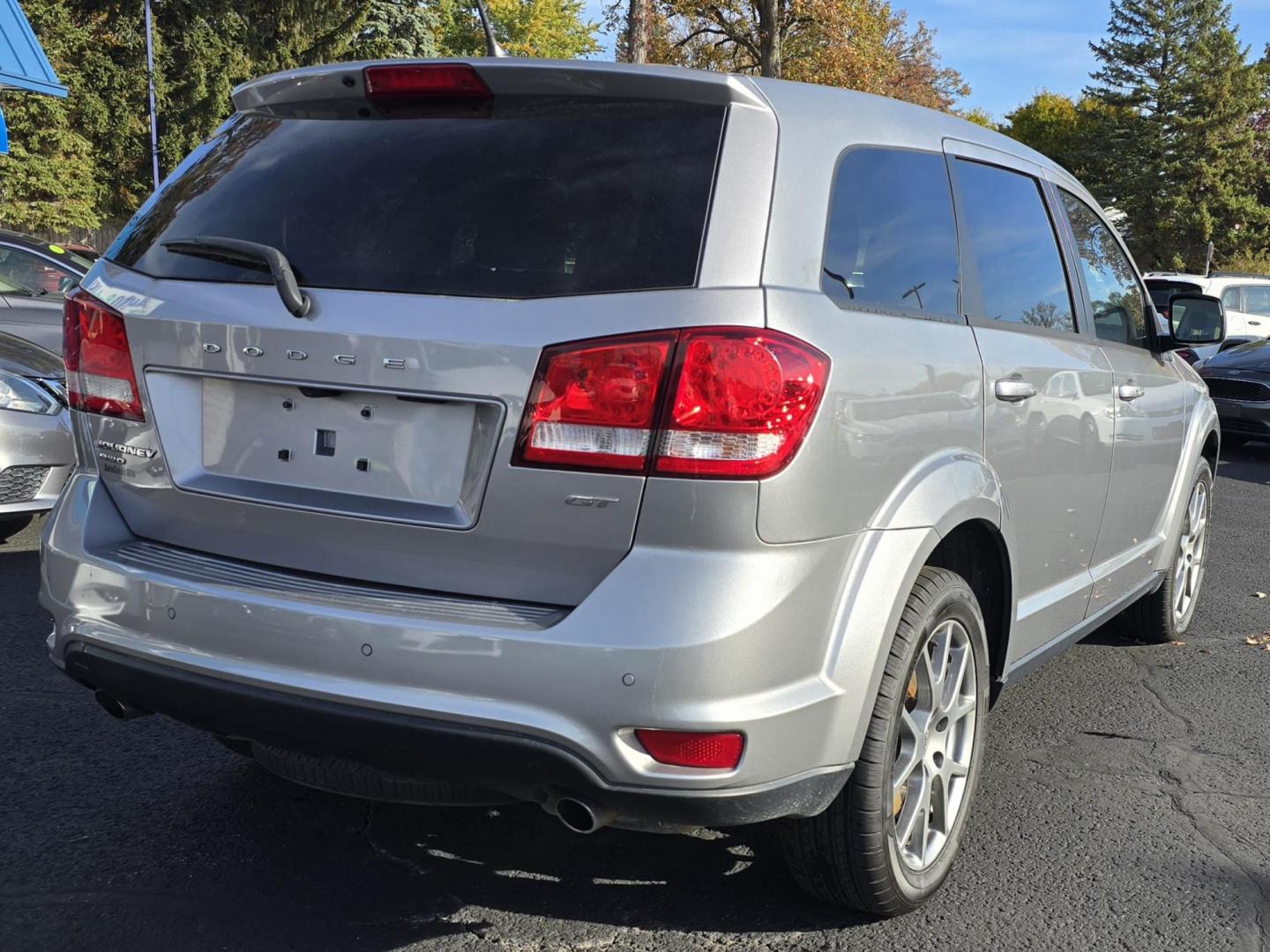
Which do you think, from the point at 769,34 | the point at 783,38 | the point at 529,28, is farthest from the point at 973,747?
the point at 529,28

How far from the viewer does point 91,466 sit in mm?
2762

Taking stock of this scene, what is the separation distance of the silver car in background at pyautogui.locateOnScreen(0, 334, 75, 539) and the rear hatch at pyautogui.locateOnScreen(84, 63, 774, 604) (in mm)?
3567

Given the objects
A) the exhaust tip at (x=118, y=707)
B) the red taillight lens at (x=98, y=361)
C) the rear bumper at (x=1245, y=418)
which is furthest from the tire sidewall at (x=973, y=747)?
the rear bumper at (x=1245, y=418)

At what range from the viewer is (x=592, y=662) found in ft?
7.13

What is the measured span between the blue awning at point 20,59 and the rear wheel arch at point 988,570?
17.2m

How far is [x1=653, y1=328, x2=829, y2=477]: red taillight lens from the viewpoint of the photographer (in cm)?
220

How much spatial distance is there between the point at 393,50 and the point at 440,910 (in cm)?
3471

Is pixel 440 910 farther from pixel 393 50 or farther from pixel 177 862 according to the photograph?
pixel 393 50

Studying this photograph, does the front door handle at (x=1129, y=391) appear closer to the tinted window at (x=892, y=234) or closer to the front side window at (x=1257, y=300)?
the tinted window at (x=892, y=234)

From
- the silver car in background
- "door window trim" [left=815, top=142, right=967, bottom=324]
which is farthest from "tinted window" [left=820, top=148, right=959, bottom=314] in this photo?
the silver car in background

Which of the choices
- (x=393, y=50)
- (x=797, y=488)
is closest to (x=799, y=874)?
(x=797, y=488)

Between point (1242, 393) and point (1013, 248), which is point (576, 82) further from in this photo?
point (1242, 393)

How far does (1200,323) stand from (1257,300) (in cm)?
1752

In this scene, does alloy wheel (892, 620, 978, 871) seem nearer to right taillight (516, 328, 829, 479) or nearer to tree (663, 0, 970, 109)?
right taillight (516, 328, 829, 479)
